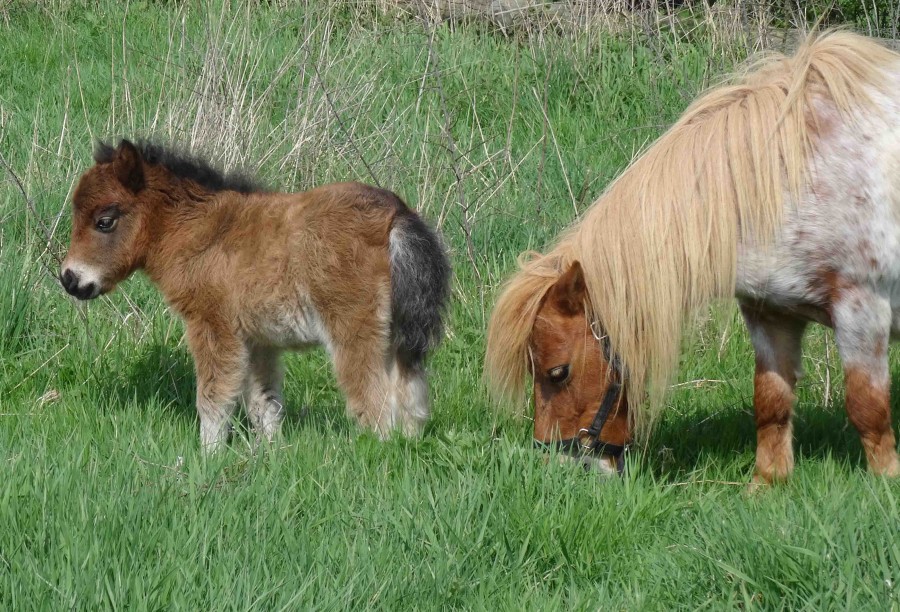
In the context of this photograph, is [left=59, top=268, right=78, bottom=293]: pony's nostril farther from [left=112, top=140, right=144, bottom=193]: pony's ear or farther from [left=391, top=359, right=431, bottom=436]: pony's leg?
[left=391, top=359, right=431, bottom=436]: pony's leg

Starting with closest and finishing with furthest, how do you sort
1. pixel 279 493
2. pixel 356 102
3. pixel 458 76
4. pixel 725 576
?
1. pixel 725 576
2. pixel 279 493
3. pixel 356 102
4. pixel 458 76

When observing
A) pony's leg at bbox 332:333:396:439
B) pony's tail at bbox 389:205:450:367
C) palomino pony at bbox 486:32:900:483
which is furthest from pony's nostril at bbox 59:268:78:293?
palomino pony at bbox 486:32:900:483

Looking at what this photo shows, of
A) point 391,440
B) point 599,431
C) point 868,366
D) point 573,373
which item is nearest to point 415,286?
point 391,440

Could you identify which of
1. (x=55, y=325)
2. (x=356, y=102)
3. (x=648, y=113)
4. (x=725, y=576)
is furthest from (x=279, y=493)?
(x=648, y=113)

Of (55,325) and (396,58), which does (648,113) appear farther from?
(55,325)

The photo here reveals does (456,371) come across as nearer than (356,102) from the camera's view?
Yes

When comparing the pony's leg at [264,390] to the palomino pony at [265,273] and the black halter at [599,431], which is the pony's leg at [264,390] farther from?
the black halter at [599,431]

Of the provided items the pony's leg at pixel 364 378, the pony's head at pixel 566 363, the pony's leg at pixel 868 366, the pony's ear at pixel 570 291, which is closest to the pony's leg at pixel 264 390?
the pony's leg at pixel 364 378

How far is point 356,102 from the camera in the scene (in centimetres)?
801

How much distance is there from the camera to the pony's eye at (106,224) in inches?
196

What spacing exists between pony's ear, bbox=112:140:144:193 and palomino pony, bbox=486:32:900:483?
6.50ft

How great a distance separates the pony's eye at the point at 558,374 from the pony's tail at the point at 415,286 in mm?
696

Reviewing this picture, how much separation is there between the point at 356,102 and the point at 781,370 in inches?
178

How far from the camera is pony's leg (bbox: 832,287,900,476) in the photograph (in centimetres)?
407
